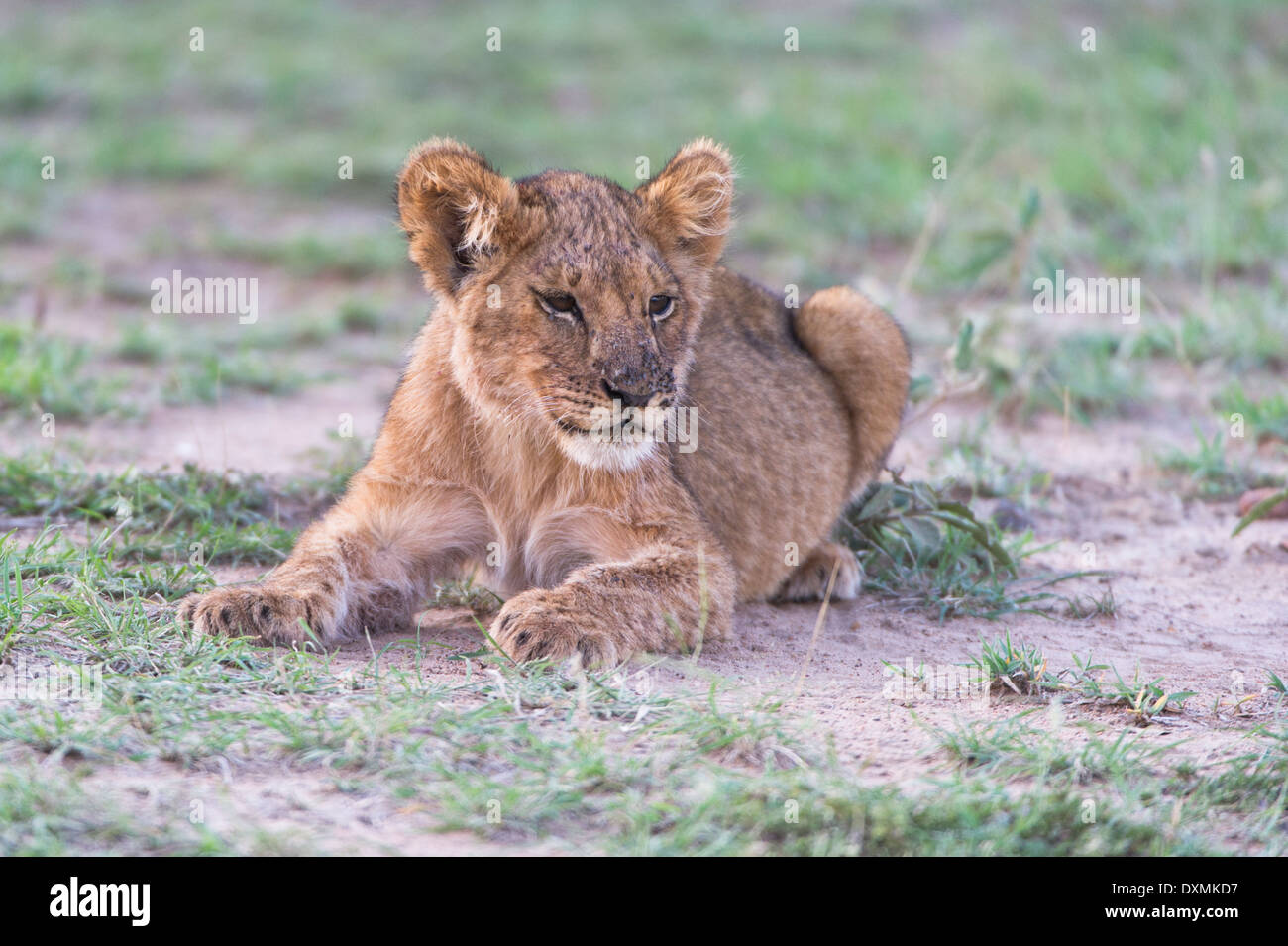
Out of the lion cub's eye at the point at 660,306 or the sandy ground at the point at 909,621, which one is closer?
the sandy ground at the point at 909,621

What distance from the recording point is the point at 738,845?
10.5 ft

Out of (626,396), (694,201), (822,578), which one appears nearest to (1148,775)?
(626,396)

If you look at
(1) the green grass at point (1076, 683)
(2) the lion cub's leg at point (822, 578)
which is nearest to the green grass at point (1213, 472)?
(2) the lion cub's leg at point (822, 578)

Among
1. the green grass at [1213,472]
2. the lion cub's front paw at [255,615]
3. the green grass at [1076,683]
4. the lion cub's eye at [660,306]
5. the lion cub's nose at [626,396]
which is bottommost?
the green grass at [1076,683]

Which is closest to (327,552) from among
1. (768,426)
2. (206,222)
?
(768,426)

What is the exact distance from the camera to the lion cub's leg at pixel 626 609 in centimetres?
425

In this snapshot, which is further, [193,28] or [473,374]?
[193,28]

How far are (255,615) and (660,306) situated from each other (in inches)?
60.6

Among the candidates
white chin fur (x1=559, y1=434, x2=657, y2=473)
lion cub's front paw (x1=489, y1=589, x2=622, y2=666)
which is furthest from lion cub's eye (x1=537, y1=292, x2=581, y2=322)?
lion cub's front paw (x1=489, y1=589, x2=622, y2=666)

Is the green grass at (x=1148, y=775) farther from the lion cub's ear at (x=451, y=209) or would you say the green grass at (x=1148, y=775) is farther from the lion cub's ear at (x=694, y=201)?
the lion cub's ear at (x=451, y=209)

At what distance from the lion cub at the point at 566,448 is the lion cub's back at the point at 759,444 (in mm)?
11

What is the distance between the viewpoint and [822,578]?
18.3 ft

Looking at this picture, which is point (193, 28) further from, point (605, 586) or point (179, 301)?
point (605, 586)

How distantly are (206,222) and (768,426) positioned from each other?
237 inches
